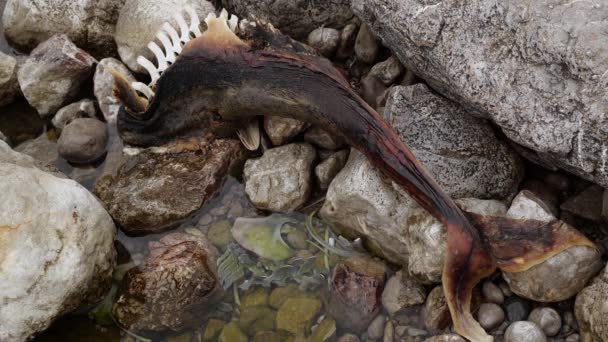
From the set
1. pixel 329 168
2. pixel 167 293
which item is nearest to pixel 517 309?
pixel 329 168

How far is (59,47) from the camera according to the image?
5281 mm

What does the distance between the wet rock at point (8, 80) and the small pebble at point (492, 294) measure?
4.17 m

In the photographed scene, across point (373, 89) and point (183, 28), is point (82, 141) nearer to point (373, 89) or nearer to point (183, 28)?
point (183, 28)

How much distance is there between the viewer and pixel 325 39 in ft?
16.4

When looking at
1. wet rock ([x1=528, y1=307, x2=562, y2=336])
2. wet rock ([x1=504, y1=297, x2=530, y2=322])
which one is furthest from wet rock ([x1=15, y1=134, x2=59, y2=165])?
wet rock ([x1=528, y1=307, x2=562, y2=336])

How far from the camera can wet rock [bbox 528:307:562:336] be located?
3602mm

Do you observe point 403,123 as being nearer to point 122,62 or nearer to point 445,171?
point 445,171

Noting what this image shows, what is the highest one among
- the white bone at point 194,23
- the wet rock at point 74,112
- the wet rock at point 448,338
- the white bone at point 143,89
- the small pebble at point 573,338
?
the white bone at point 194,23

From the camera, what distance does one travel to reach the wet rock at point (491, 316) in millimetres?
3711

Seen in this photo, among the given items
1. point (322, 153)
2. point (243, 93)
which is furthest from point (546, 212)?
point (243, 93)

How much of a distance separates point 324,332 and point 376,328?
33 centimetres

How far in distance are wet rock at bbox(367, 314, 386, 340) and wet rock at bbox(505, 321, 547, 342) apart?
758 mm

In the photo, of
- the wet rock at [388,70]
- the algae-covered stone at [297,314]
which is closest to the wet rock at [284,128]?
the wet rock at [388,70]

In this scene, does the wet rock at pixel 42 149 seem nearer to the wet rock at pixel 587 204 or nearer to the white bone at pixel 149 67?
the white bone at pixel 149 67
